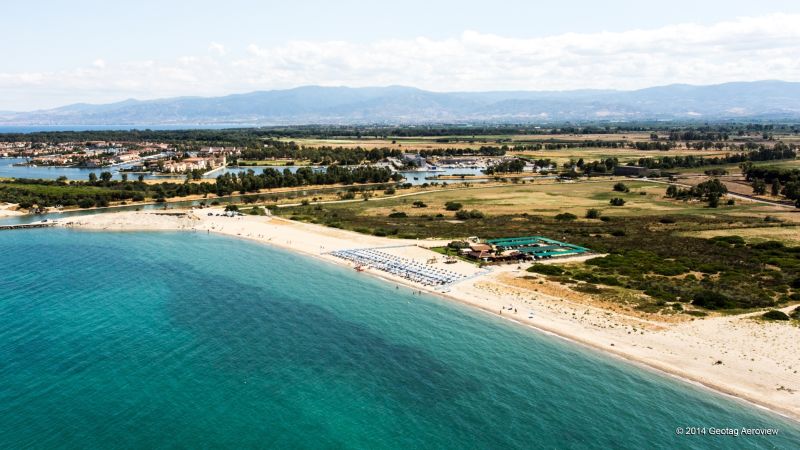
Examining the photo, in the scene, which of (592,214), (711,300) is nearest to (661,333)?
(711,300)

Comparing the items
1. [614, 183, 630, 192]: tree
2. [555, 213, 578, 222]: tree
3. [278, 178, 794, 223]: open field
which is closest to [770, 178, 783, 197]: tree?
[278, 178, 794, 223]: open field

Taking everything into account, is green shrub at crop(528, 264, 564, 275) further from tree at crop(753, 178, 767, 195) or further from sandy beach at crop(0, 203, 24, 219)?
sandy beach at crop(0, 203, 24, 219)

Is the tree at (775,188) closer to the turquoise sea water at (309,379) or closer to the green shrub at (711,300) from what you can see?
the green shrub at (711,300)

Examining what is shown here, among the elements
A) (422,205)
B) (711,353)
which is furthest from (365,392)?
(422,205)

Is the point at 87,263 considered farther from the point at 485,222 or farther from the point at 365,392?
the point at 485,222

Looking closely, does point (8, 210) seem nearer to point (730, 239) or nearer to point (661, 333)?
point (661, 333)
